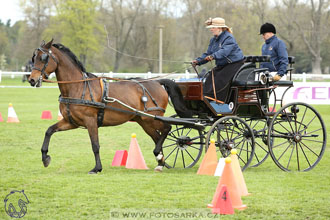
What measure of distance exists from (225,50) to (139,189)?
2756 millimetres

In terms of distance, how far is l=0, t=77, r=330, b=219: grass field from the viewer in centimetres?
596

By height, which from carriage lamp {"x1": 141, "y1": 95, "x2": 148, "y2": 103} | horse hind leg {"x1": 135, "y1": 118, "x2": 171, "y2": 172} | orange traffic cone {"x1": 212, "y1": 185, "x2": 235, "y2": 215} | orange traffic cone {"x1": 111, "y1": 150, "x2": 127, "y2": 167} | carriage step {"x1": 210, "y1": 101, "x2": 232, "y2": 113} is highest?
carriage lamp {"x1": 141, "y1": 95, "x2": 148, "y2": 103}

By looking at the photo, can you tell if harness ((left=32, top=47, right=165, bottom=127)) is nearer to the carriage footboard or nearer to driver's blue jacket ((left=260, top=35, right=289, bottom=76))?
the carriage footboard

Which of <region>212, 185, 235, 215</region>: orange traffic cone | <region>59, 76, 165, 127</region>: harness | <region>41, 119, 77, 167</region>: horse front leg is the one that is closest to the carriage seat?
<region>59, 76, 165, 127</region>: harness

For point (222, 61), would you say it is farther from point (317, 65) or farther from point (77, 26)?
point (77, 26)

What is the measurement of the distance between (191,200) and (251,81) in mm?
3006

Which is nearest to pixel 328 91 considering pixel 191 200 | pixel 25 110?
pixel 25 110

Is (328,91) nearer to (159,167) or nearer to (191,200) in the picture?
(159,167)

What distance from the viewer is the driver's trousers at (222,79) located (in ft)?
28.8

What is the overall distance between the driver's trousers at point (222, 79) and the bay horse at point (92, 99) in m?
0.61

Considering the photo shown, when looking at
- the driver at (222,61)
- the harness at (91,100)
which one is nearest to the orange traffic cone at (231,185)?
the driver at (222,61)

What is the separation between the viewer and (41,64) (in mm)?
8266

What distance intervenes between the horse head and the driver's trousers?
254 cm

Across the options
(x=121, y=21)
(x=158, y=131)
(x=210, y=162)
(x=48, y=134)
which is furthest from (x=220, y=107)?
(x=121, y=21)
